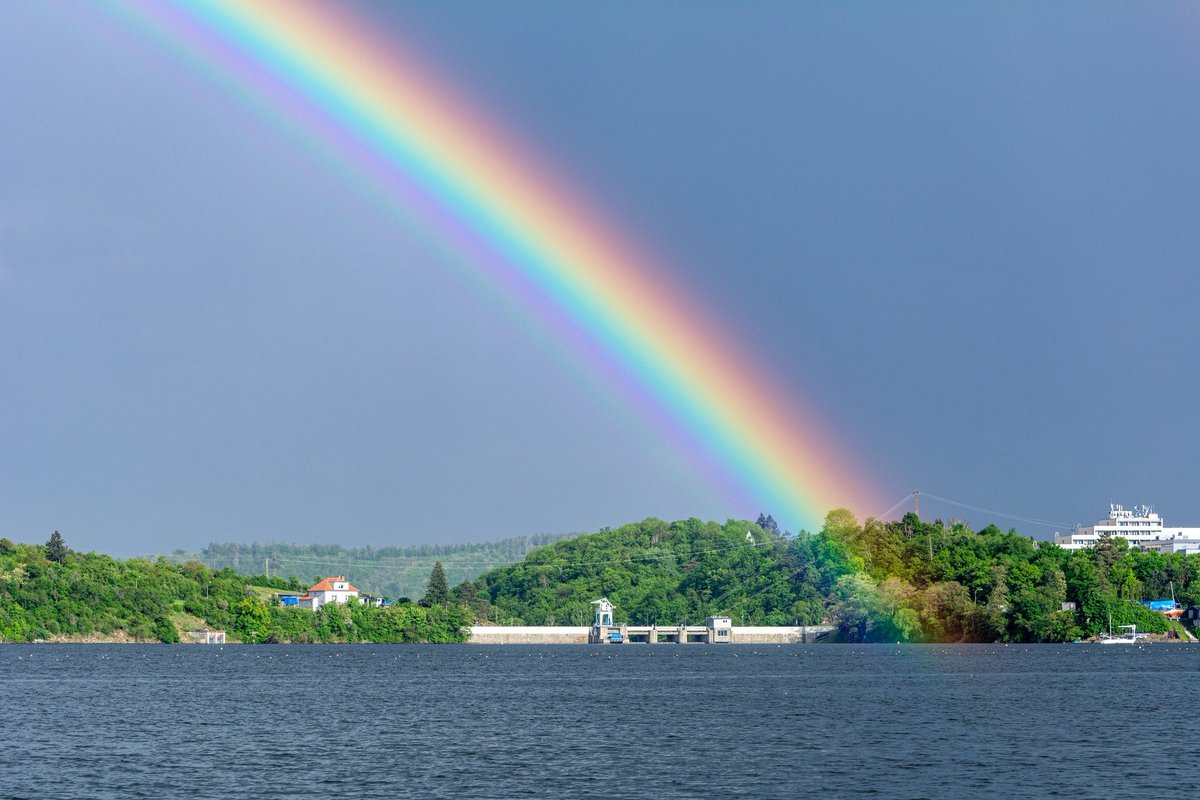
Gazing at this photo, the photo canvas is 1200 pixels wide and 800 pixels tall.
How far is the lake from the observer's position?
2199 inches

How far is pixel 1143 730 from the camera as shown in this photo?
77.3m

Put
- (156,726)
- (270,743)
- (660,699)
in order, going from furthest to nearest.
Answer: (660,699), (156,726), (270,743)

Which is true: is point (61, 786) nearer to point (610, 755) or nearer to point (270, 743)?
Result: point (270, 743)

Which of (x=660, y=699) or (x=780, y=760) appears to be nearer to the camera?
(x=780, y=760)

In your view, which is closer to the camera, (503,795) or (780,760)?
(503,795)

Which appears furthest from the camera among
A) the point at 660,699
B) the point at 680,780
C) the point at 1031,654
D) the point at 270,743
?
the point at 1031,654

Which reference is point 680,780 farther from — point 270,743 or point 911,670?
point 911,670

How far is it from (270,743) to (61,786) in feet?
54.6

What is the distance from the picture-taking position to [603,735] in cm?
7544

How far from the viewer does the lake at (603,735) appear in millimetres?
55844

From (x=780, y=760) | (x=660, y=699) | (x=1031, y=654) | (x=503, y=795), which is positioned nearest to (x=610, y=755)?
(x=780, y=760)

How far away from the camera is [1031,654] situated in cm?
18875

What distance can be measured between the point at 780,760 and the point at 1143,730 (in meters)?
25.3

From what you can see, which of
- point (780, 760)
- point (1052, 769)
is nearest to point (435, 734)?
point (780, 760)
